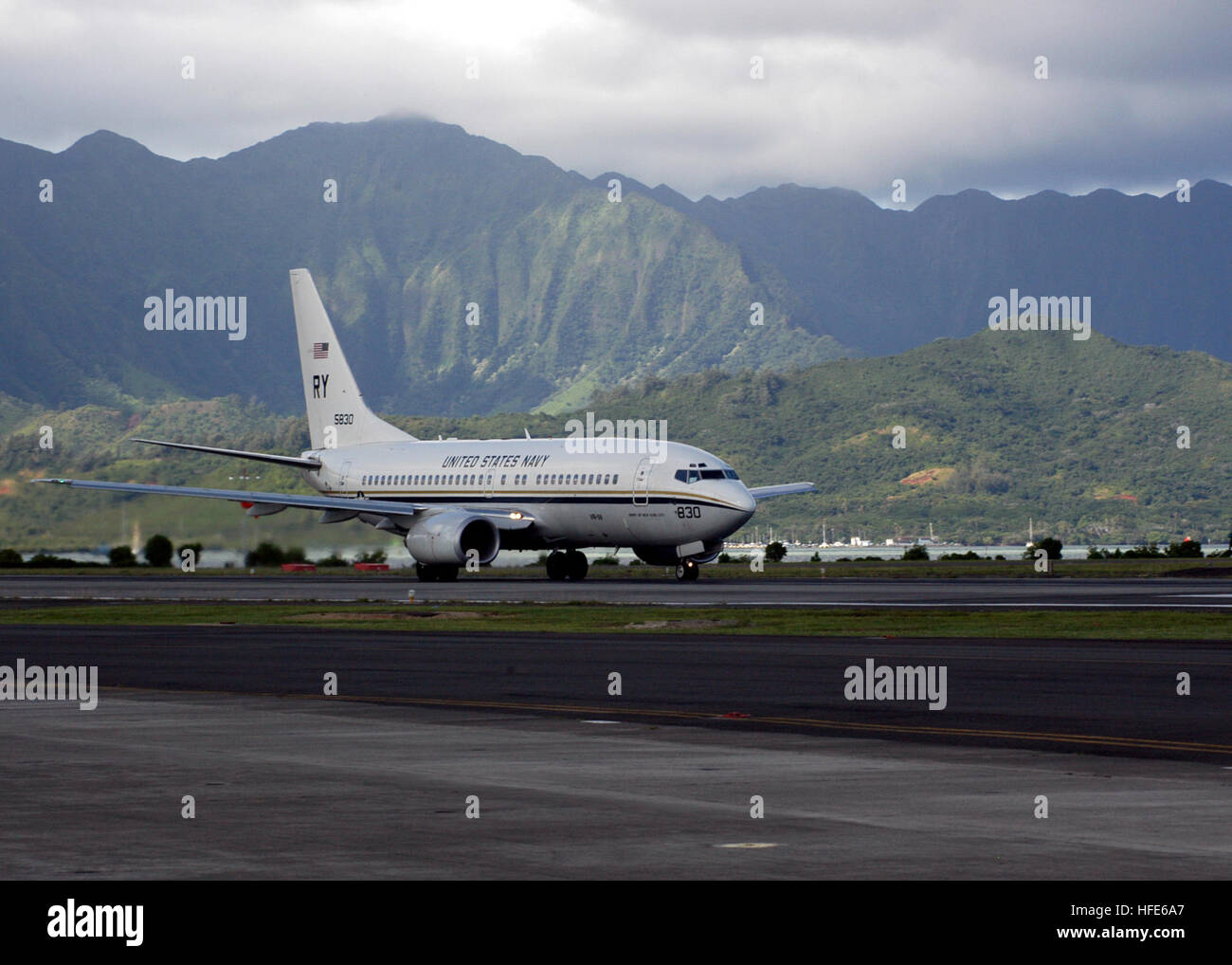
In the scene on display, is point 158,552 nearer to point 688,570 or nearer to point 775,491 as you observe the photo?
point 775,491

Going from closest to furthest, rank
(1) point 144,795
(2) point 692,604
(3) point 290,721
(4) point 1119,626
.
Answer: (1) point 144,795 → (3) point 290,721 → (4) point 1119,626 → (2) point 692,604

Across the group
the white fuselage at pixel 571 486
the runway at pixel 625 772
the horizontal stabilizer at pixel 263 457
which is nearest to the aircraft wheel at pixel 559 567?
the white fuselage at pixel 571 486

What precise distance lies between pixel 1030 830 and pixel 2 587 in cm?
6667

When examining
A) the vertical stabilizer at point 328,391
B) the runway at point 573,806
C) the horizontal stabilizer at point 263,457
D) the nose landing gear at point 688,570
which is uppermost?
the vertical stabilizer at point 328,391

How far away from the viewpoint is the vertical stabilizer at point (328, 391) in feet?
294

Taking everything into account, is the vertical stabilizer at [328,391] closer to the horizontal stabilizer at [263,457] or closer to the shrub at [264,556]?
the horizontal stabilizer at [263,457]

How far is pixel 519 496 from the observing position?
7625 centimetres

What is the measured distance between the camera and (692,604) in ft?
175

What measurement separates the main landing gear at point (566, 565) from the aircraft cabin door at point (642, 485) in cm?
765

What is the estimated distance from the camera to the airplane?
71000 millimetres
